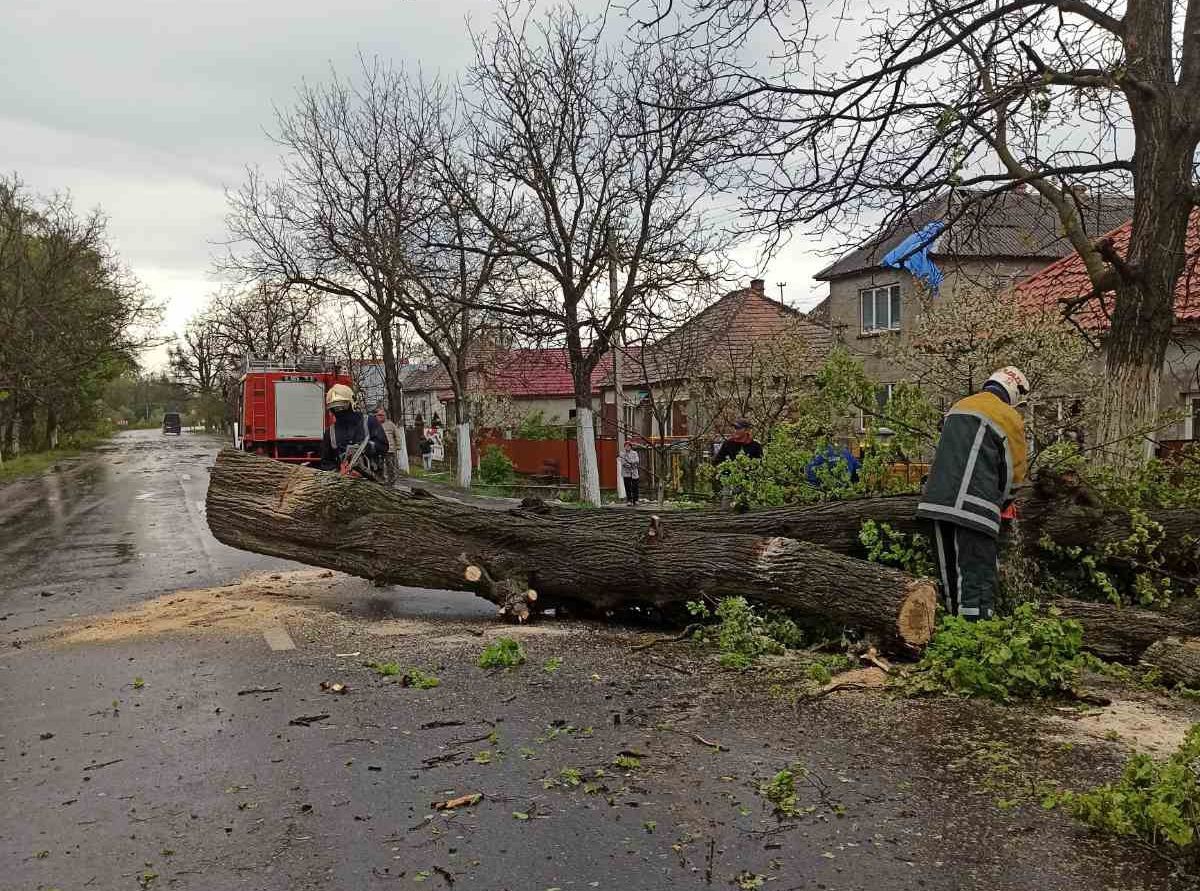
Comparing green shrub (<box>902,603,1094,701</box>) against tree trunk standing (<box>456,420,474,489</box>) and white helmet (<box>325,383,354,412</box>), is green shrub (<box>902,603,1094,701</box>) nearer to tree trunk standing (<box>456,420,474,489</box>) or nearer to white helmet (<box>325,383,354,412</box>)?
white helmet (<box>325,383,354,412</box>)

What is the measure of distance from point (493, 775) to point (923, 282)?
12909mm

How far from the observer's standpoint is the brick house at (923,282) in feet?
30.3

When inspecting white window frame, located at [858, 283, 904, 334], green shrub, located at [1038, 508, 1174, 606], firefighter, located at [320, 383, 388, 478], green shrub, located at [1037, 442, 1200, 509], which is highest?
white window frame, located at [858, 283, 904, 334]

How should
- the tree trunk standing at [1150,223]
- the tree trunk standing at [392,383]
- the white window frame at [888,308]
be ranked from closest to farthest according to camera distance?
the tree trunk standing at [1150,223] < the white window frame at [888,308] < the tree trunk standing at [392,383]

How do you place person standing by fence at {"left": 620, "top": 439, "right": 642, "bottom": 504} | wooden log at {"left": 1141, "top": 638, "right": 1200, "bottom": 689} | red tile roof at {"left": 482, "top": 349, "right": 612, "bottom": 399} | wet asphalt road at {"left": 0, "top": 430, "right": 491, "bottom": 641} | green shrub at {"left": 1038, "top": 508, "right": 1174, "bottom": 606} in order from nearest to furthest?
wooden log at {"left": 1141, "top": 638, "right": 1200, "bottom": 689} → green shrub at {"left": 1038, "top": 508, "right": 1174, "bottom": 606} → wet asphalt road at {"left": 0, "top": 430, "right": 491, "bottom": 641} → person standing by fence at {"left": 620, "top": 439, "right": 642, "bottom": 504} → red tile roof at {"left": 482, "top": 349, "right": 612, "bottom": 399}

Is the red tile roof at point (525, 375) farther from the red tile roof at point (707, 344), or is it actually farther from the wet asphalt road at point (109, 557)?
the wet asphalt road at point (109, 557)

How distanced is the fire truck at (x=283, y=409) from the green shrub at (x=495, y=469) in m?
3.91

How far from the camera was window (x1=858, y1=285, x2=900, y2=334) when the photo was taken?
1059 inches

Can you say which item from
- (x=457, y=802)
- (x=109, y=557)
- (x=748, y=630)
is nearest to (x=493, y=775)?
(x=457, y=802)

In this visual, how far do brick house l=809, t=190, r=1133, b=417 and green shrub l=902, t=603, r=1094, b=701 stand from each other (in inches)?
114

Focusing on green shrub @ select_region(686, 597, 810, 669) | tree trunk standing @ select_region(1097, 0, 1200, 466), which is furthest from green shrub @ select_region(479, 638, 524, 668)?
tree trunk standing @ select_region(1097, 0, 1200, 466)

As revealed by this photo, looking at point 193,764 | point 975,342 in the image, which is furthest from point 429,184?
point 193,764

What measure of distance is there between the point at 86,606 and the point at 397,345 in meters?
30.3

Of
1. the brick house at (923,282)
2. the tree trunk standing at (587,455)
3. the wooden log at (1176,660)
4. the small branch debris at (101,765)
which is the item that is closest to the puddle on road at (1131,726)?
the wooden log at (1176,660)
